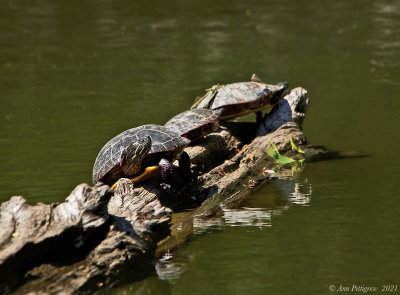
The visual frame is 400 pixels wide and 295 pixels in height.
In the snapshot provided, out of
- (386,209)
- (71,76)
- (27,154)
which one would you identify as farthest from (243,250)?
(71,76)

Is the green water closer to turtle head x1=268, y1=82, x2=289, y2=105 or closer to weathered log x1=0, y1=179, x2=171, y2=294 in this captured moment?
weathered log x1=0, y1=179, x2=171, y2=294

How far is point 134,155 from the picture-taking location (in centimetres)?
495

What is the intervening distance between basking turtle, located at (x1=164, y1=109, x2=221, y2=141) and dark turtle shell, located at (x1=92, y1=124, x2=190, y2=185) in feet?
1.58

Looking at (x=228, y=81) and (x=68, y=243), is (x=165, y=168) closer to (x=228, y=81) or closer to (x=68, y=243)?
(x=68, y=243)

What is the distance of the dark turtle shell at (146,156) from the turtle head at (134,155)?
6 centimetres

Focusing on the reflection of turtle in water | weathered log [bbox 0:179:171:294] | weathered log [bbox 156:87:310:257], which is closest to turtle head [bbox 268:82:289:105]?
the reflection of turtle in water

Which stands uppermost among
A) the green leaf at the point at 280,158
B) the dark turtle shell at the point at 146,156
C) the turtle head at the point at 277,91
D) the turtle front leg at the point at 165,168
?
the turtle head at the point at 277,91

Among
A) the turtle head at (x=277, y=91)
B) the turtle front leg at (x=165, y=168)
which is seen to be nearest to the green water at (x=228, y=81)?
the turtle front leg at (x=165, y=168)

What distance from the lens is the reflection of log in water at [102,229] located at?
3.92m

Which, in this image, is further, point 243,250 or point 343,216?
point 343,216

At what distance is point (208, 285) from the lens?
14.7 feet

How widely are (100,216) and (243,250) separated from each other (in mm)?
1279

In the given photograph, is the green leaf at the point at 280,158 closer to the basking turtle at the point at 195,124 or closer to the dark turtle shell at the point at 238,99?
the dark turtle shell at the point at 238,99

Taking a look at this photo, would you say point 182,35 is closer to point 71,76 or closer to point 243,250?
point 71,76
